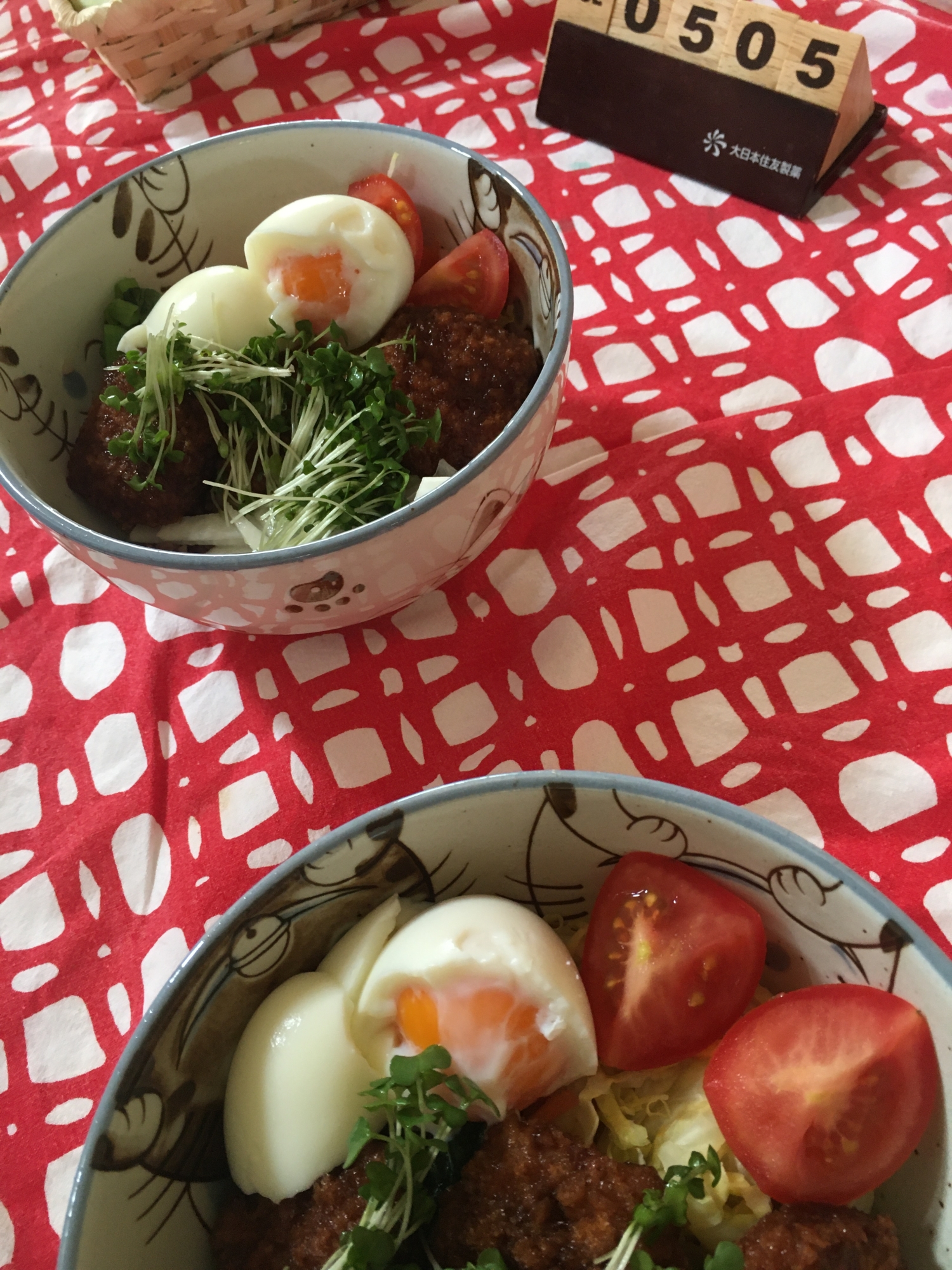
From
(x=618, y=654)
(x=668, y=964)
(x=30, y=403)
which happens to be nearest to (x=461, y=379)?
(x=618, y=654)

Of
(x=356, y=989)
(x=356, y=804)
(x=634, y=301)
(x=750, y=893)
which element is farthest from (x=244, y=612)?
(x=634, y=301)

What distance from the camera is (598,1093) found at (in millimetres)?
553

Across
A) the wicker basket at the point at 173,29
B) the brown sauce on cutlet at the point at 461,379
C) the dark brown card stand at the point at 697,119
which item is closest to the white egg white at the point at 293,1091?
the brown sauce on cutlet at the point at 461,379

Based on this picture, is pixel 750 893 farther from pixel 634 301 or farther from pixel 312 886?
pixel 634 301

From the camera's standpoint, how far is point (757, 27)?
949 millimetres

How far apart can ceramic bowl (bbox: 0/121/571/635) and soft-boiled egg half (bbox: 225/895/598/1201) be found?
0.81ft

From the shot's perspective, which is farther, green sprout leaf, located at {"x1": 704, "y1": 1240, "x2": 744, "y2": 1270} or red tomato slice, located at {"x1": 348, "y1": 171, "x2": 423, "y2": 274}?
red tomato slice, located at {"x1": 348, "y1": 171, "x2": 423, "y2": 274}

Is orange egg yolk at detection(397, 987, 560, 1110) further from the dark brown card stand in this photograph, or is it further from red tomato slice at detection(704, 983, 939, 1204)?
the dark brown card stand

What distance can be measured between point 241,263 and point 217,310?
0.53 feet

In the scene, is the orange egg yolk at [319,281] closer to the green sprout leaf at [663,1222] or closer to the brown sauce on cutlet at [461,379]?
the brown sauce on cutlet at [461,379]

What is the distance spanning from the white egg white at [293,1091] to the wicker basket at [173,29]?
1.12 m

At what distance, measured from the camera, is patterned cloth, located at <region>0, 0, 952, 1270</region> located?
71 centimetres

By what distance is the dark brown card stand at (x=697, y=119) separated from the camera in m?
0.99

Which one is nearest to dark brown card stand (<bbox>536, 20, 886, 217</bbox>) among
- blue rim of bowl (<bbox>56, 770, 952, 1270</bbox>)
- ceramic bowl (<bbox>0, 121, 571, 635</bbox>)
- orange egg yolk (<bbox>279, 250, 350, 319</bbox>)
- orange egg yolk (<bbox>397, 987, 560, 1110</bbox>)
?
ceramic bowl (<bbox>0, 121, 571, 635</bbox>)
